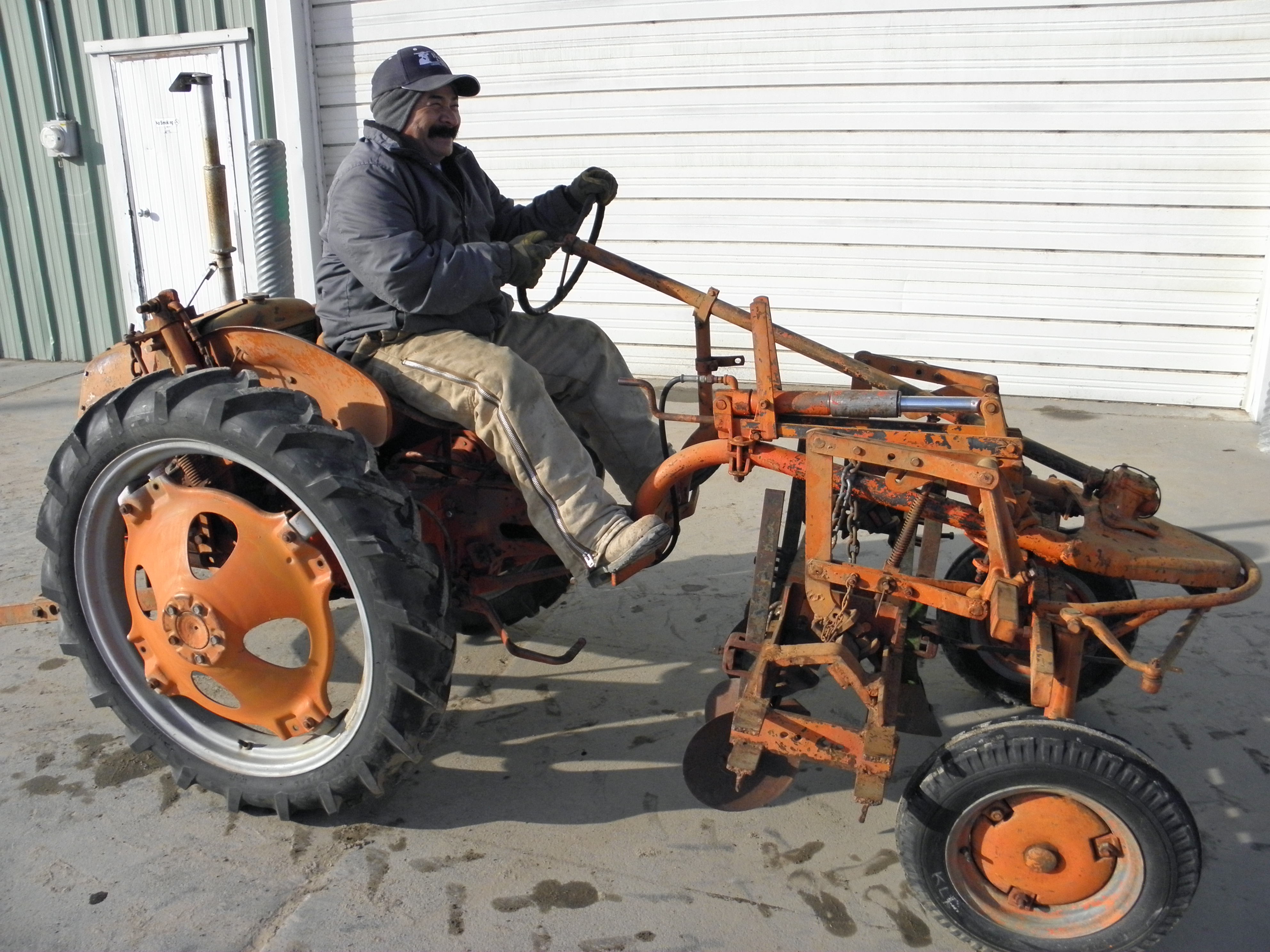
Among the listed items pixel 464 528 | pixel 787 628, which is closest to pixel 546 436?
pixel 464 528

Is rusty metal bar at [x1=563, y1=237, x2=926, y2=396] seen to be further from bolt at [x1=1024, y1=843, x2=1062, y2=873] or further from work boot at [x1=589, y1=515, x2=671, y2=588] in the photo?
bolt at [x1=1024, y1=843, x2=1062, y2=873]

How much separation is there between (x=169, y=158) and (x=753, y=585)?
676cm

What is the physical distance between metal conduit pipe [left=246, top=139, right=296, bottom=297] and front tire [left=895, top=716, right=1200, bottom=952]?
345 centimetres

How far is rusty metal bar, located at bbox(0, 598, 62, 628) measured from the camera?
289 cm

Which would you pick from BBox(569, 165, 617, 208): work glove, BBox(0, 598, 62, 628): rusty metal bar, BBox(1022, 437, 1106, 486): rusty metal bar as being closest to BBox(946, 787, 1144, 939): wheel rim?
BBox(1022, 437, 1106, 486): rusty metal bar

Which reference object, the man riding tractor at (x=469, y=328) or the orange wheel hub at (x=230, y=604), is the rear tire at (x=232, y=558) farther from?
the man riding tractor at (x=469, y=328)

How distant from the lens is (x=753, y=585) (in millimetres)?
2654

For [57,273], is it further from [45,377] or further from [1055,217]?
[1055,217]

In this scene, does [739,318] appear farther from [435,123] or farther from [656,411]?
[435,123]

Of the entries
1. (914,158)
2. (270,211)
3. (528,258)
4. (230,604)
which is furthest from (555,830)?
(914,158)

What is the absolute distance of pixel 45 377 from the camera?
7.73 meters

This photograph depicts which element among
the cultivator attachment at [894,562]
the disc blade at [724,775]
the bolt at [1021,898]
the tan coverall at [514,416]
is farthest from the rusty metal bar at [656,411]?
the bolt at [1021,898]

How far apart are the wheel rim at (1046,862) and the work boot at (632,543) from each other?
3.11 ft

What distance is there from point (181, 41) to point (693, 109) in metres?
3.75
